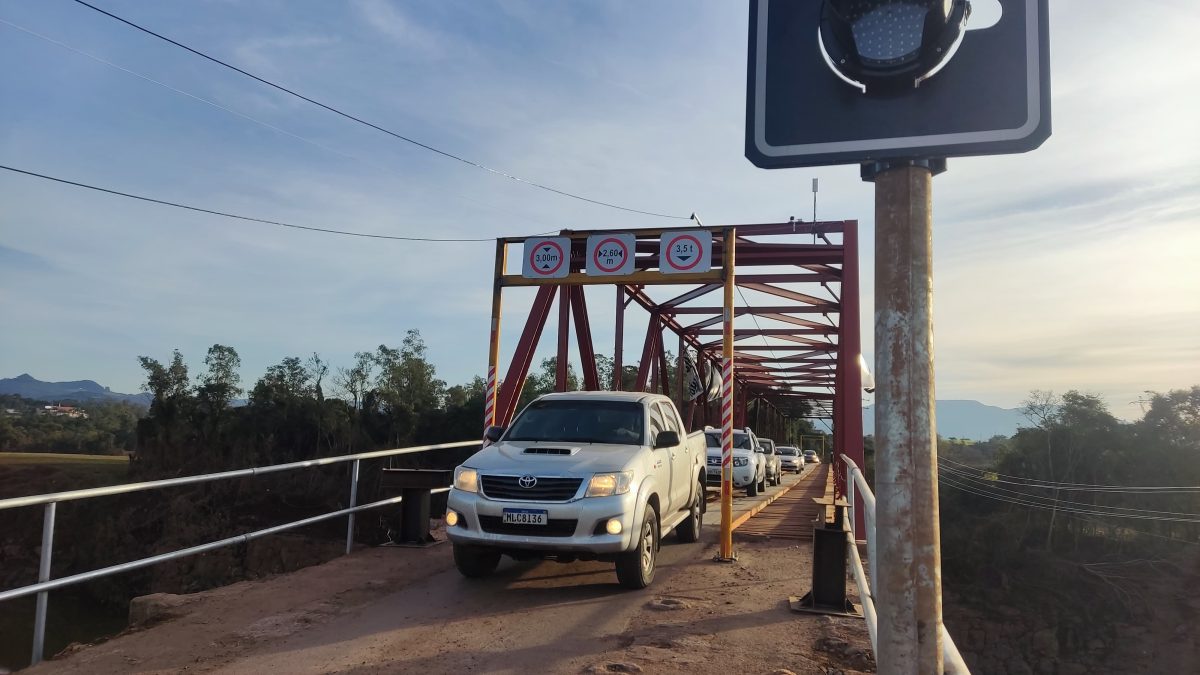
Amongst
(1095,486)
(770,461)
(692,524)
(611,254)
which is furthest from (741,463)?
(1095,486)

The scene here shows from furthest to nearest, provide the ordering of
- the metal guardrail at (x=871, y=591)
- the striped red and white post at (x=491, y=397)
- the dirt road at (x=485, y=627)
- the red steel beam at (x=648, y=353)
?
the red steel beam at (x=648, y=353) → the striped red and white post at (x=491, y=397) → the dirt road at (x=485, y=627) → the metal guardrail at (x=871, y=591)

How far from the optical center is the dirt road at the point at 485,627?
5.00 m

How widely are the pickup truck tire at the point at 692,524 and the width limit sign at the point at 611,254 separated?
3233mm

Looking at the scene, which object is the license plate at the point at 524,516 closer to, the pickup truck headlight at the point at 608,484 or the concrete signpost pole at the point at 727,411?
the pickup truck headlight at the point at 608,484

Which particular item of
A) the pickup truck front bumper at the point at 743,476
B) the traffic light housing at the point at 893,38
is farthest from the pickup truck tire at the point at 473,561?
the pickup truck front bumper at the point at 743,476

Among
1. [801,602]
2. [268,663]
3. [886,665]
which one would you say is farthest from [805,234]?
[886,665]

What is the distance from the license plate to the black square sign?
4828 millimetres

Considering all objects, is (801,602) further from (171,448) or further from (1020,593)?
(1020,593)

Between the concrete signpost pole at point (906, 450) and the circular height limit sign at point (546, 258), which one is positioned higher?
the circular height limit sign at point (546, 258)

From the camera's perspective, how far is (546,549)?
6.56 meters

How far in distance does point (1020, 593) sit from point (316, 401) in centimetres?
4476

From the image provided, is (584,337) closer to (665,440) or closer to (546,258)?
(546,258)

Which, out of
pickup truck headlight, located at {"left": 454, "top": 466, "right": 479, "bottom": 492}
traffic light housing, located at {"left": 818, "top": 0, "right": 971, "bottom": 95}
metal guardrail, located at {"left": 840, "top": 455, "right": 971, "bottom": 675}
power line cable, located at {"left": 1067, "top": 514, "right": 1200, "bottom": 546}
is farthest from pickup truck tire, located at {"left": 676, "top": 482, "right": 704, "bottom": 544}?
power line cable, located at {"left": 1067, "top": 514, "right": 1200, "bottom": 546}

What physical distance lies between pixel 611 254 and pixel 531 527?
4.91m
